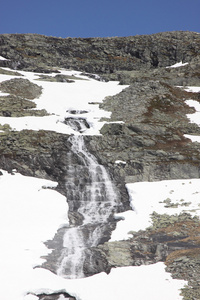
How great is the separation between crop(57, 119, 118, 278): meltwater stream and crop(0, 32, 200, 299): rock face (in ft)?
1.95

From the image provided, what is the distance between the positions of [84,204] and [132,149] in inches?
395

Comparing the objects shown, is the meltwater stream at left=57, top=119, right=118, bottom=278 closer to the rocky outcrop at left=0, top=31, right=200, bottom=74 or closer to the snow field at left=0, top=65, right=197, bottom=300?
the snow field at left=0, top=65, right=197, bottom=300

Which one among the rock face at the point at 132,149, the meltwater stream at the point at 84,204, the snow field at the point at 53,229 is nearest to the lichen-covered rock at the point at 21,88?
the rock face at the point at 132,149

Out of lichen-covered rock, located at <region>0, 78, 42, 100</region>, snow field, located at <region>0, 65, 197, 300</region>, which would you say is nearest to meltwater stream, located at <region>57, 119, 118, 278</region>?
snow field, located at <region>0, 65, 197, 300</region>

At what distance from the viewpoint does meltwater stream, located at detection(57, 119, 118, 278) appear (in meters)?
17.9

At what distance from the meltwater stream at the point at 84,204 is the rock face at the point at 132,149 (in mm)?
595

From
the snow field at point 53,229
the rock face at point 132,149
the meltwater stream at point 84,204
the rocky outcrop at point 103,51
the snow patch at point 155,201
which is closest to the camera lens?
the snow field at point 53,229

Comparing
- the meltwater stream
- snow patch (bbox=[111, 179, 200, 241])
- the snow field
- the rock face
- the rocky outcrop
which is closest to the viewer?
the snow field

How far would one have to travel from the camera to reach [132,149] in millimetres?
33969

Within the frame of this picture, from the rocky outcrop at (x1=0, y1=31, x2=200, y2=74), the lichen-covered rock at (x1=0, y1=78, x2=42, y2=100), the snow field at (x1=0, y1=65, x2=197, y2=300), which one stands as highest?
the rocky outcrop at (x1=0, y1=31, x2=200, y2=74)

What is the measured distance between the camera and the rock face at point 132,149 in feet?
57.6

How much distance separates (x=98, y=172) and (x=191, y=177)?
32.2 ft

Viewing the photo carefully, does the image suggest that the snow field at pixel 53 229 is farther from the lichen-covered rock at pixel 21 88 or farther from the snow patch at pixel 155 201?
the lichen-covered rock at pixel 21 88

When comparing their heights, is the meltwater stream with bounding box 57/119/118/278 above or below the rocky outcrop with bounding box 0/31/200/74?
below
